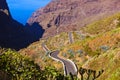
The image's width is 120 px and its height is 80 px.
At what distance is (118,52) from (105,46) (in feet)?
118

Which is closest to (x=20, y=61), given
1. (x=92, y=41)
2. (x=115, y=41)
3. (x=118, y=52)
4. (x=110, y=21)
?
(x=118, y=52)

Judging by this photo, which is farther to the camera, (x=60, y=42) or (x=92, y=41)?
(x=60, y=42)

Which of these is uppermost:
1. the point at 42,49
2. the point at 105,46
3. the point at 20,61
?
the point at 42,49

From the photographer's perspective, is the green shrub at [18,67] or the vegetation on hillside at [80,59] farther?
the vegetation on hillside at [80,59]

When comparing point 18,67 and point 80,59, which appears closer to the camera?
point 18,67

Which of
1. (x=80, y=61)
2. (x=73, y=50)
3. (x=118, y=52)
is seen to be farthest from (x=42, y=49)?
(x=118, y=52)

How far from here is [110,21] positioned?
535 feet

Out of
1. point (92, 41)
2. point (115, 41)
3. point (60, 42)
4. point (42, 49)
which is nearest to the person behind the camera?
point (115, 41)

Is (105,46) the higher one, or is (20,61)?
(105,46)

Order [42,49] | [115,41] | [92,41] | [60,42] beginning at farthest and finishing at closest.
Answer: [60,42] → [42,49] → [92,41] → [115,41]

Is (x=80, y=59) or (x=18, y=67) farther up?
(x=80, y=59)

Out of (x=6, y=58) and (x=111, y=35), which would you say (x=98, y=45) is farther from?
(x=6, y=58)

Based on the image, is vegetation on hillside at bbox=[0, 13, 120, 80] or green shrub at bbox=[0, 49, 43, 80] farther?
vegetation on hillside at bbox=[0, 13, 120, 80]

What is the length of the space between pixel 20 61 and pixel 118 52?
1606 cm
